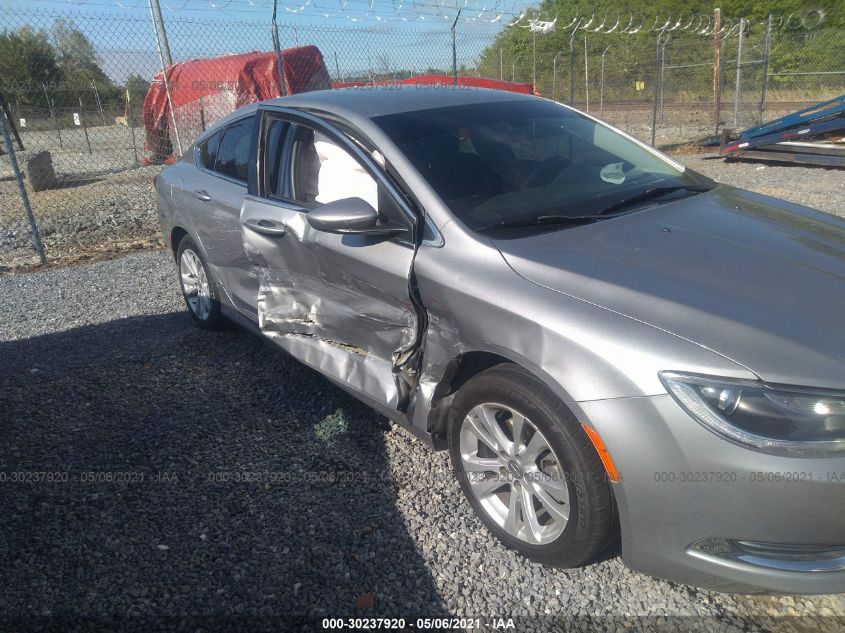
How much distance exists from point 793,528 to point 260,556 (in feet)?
6.35

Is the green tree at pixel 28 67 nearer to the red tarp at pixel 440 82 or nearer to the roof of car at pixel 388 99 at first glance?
the red tarp at pixel 440 82

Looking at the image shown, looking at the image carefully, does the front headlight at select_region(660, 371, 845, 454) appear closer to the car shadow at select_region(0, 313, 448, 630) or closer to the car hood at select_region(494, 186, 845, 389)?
the car hood at select_region(494, 186, 845, 389)

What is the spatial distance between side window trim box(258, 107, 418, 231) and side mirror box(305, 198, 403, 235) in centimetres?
10

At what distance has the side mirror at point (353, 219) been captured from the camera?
2.90m

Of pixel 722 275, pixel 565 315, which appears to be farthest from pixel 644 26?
pixel 565 315

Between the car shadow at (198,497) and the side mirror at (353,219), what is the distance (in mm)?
1192

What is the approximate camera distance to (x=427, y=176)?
9.84 feet

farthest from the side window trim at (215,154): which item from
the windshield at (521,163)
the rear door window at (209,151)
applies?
the windshield at (521,163)

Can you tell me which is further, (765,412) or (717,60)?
(717,60)

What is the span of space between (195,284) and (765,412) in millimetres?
4205

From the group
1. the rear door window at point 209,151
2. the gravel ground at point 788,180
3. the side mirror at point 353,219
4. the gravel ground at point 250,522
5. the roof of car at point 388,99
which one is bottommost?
the gravel ground at point 788,180

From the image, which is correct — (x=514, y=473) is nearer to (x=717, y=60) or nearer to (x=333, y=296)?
(x=333, y=296)

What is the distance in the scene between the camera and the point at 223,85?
1511 cm

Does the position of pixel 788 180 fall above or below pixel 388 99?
below
